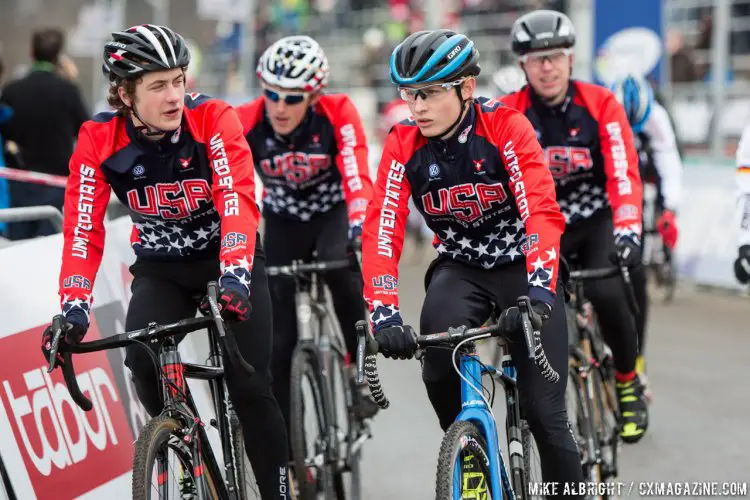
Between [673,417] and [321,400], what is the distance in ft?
11.3

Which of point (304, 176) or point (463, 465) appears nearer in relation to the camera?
point (463, 465)

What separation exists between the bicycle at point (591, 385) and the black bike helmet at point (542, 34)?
1.18 m

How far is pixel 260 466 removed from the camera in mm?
5363

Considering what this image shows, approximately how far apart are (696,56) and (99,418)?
14.1m

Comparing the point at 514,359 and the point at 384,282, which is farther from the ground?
the point at 384,282

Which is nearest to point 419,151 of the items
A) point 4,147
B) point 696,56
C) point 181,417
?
point 181,417

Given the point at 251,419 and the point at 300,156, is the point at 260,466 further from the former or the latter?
the point at 300,156

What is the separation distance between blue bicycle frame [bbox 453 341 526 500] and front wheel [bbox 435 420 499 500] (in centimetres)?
1

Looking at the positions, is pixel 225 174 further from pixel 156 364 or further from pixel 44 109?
pixel 44 109

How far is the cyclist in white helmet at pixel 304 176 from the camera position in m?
6.75

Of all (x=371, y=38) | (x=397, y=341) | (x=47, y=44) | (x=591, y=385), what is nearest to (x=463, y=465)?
(x=397, y=341)

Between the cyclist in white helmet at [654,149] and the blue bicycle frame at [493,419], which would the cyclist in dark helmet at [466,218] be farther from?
the cyclist in white helmet at [654,149]

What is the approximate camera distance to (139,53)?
489 cm

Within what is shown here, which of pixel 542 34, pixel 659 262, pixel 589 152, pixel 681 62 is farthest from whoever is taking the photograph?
pixel 681 62
